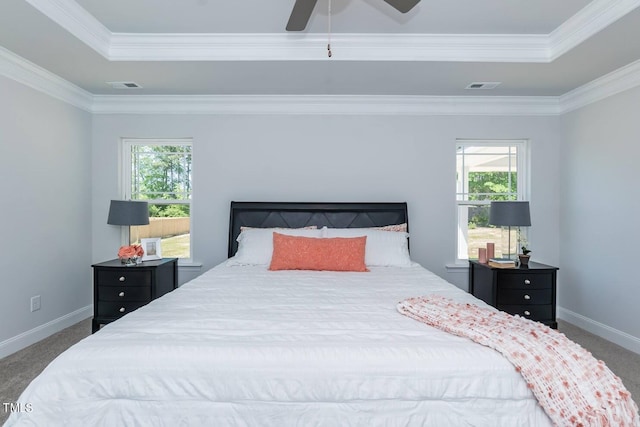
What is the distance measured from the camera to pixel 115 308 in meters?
3.29

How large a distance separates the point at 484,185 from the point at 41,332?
4736mm

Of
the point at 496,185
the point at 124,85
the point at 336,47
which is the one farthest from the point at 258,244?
the point at 496,185

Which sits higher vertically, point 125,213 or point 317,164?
point 317,164

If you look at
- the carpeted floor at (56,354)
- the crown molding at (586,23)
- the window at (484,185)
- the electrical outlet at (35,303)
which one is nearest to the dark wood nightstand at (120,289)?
the carpeted floor at (56,354)

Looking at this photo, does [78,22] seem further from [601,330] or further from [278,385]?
[601,330]

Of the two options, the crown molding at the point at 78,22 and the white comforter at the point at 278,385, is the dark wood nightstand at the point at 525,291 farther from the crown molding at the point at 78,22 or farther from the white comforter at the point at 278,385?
the crown molding at the point at 78,22

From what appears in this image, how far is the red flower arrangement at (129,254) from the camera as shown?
11.1 ft

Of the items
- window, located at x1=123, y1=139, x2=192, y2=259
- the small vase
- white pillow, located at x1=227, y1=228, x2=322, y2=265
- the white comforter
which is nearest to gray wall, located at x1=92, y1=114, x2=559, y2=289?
window, located at x1=123, y1=139, x2=192, y2=259

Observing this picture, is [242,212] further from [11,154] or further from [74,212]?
[11,154]

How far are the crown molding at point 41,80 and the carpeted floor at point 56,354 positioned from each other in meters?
2.29

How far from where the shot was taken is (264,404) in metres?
1.40

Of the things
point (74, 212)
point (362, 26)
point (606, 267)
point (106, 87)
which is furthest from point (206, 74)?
point (606, 267)

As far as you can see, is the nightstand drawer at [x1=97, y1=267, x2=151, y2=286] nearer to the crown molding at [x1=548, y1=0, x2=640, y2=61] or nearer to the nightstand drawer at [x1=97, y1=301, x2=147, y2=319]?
the nightstand drawer at [x1=97, y1=301, x2=147, y2=319]

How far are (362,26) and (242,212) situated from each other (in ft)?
7.02
